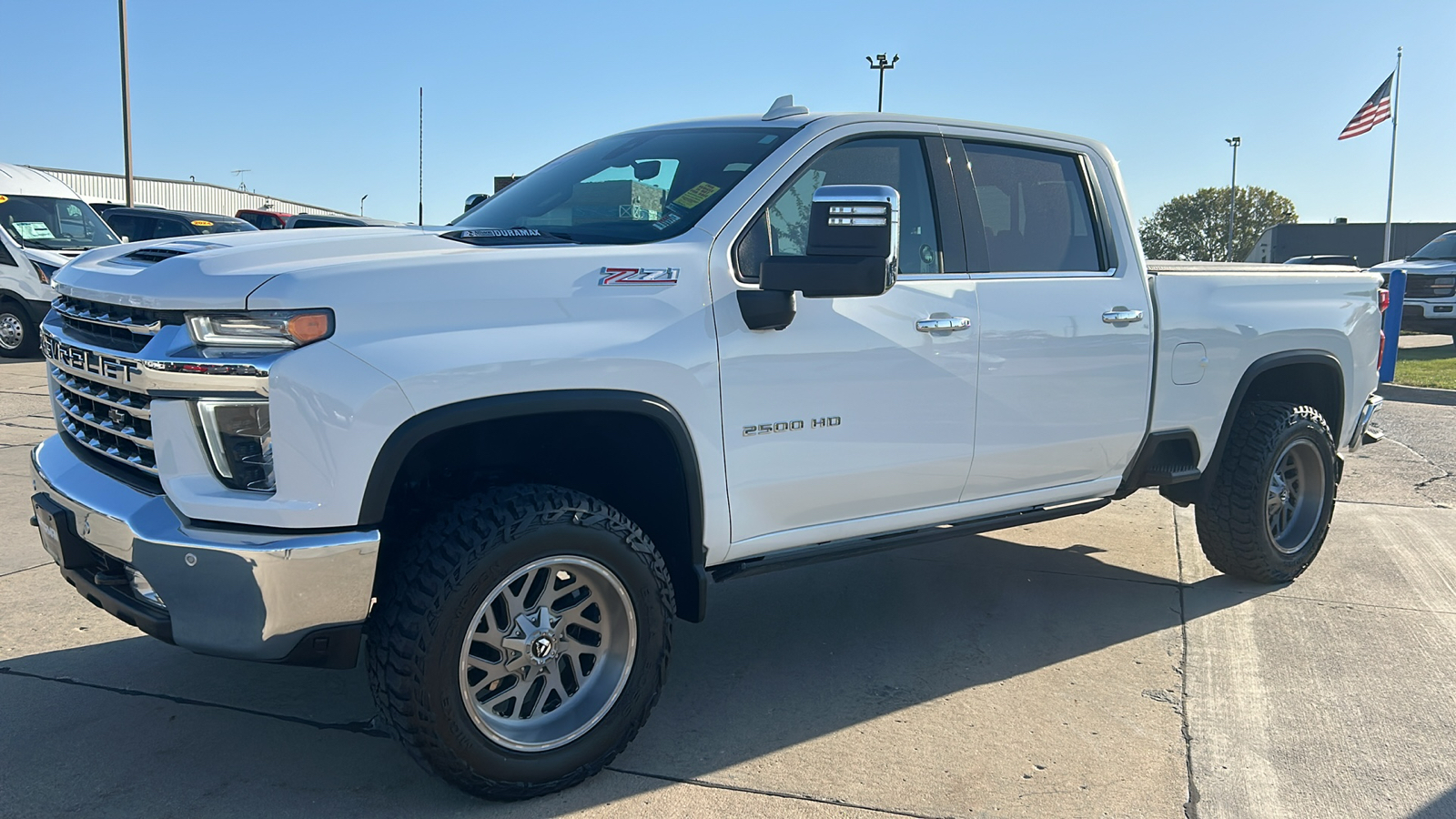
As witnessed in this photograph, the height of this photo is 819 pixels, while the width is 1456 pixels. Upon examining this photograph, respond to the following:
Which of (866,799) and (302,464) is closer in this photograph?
(302,464)

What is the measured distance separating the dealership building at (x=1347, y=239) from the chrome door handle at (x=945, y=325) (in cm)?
4225

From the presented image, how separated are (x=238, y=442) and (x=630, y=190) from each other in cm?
164

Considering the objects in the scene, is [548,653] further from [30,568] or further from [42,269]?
[42,269]

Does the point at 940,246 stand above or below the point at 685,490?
above

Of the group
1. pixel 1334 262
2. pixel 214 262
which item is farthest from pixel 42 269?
pixel 1334 262

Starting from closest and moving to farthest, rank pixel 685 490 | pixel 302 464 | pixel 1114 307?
pixel 302 464
pixel 685 490
pixel 1114 307

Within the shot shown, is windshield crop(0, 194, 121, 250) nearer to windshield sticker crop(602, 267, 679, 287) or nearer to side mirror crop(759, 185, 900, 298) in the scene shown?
windshield sticker crop(602, 267, 679, 287)

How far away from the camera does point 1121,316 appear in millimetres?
4582

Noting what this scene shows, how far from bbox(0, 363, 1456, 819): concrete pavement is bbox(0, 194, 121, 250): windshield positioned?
9397mm

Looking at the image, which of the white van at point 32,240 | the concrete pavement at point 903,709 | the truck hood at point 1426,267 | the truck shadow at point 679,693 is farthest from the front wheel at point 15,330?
the truck hood at point 1426,267

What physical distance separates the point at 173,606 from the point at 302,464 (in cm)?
49

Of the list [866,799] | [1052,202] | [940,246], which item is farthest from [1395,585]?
[866,799]

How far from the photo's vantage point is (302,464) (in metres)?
2.80

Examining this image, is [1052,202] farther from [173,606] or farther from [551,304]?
[173,606]
